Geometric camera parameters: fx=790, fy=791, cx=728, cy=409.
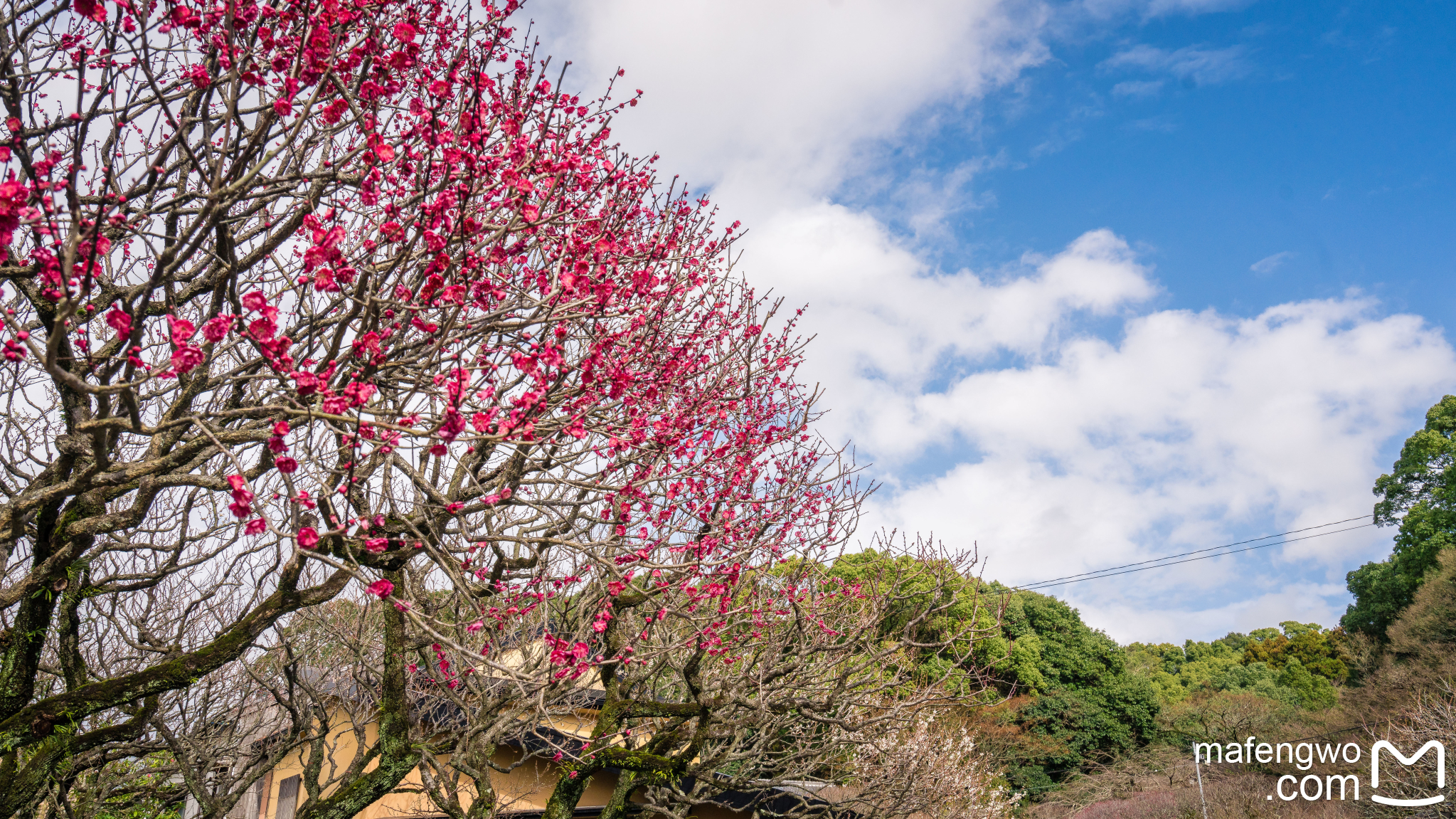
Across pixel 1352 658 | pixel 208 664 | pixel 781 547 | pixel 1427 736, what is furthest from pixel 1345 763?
pixel 208 664

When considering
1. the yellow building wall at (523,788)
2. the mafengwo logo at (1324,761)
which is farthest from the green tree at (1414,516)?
the yellow building wall at (523,788)

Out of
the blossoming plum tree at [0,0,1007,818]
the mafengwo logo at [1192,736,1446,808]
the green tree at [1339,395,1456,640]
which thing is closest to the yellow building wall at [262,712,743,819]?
the blossoming plum tree at [0,0,1007,818]

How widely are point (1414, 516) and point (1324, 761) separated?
1459 cm

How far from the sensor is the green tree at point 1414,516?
28.3 m

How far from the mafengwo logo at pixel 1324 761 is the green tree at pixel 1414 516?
35.3 feet

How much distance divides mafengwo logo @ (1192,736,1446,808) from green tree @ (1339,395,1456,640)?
424 inches

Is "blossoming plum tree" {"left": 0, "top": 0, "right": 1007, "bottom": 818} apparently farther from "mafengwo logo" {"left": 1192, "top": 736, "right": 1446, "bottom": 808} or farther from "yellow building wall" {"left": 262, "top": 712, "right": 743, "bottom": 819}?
"mafengwo logo" {"left": 1192, "top": 736, "right": 1446, "bottom": 808}

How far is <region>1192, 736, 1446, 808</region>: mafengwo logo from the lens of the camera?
1495 cm

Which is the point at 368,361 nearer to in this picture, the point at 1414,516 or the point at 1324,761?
the point at 1324,761

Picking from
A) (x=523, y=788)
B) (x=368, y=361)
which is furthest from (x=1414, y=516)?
(x=368, y=361)

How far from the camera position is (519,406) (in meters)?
3.97

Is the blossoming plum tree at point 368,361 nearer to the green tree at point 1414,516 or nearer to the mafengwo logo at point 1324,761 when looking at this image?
the mafengwo logo at point 1324,761

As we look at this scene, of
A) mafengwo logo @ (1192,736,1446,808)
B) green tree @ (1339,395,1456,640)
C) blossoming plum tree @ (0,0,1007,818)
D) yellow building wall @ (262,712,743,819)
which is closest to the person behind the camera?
blossoming plum tree @ (0,0,1007,818)

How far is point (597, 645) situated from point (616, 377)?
486cm
